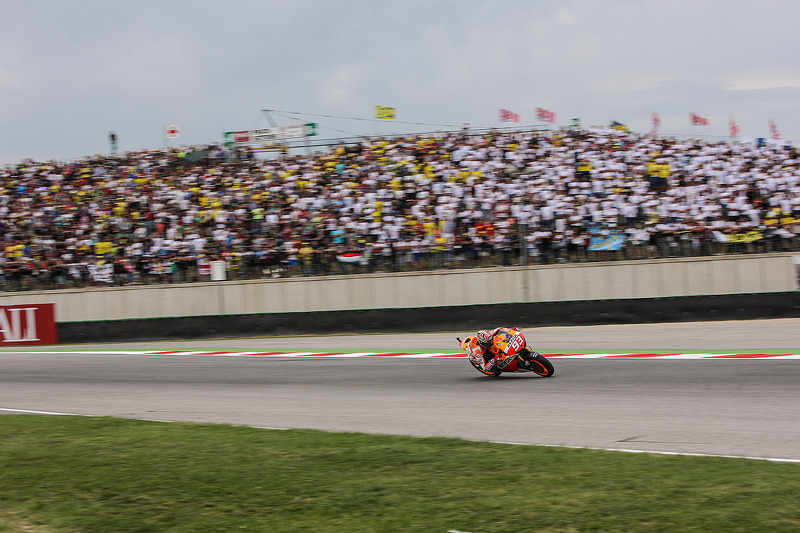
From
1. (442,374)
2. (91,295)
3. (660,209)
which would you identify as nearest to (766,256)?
(660,209)

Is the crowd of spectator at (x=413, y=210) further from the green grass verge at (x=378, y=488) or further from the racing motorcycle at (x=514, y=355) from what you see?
the green grass verge at (x=378, y=488)

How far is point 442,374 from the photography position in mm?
14031

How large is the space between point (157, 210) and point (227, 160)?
4.69m

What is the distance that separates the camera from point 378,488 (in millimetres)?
5988

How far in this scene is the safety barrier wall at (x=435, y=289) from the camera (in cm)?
2364

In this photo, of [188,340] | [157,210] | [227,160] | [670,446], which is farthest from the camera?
[227,160]

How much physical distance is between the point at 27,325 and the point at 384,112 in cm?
1896

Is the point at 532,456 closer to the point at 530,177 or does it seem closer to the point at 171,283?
the point at 530,177

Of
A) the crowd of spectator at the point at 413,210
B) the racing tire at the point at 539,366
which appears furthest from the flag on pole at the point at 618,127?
the racing tire at the point at 539,366

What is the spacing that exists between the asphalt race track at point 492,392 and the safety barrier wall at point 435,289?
3716 millimetres

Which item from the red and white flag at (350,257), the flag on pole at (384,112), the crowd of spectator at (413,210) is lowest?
the red and white flag at (350,257)

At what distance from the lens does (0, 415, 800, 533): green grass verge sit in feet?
16.4

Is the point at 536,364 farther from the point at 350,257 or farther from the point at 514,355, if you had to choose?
the point at 350,257

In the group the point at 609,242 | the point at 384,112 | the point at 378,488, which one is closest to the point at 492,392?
the point at 378,488
